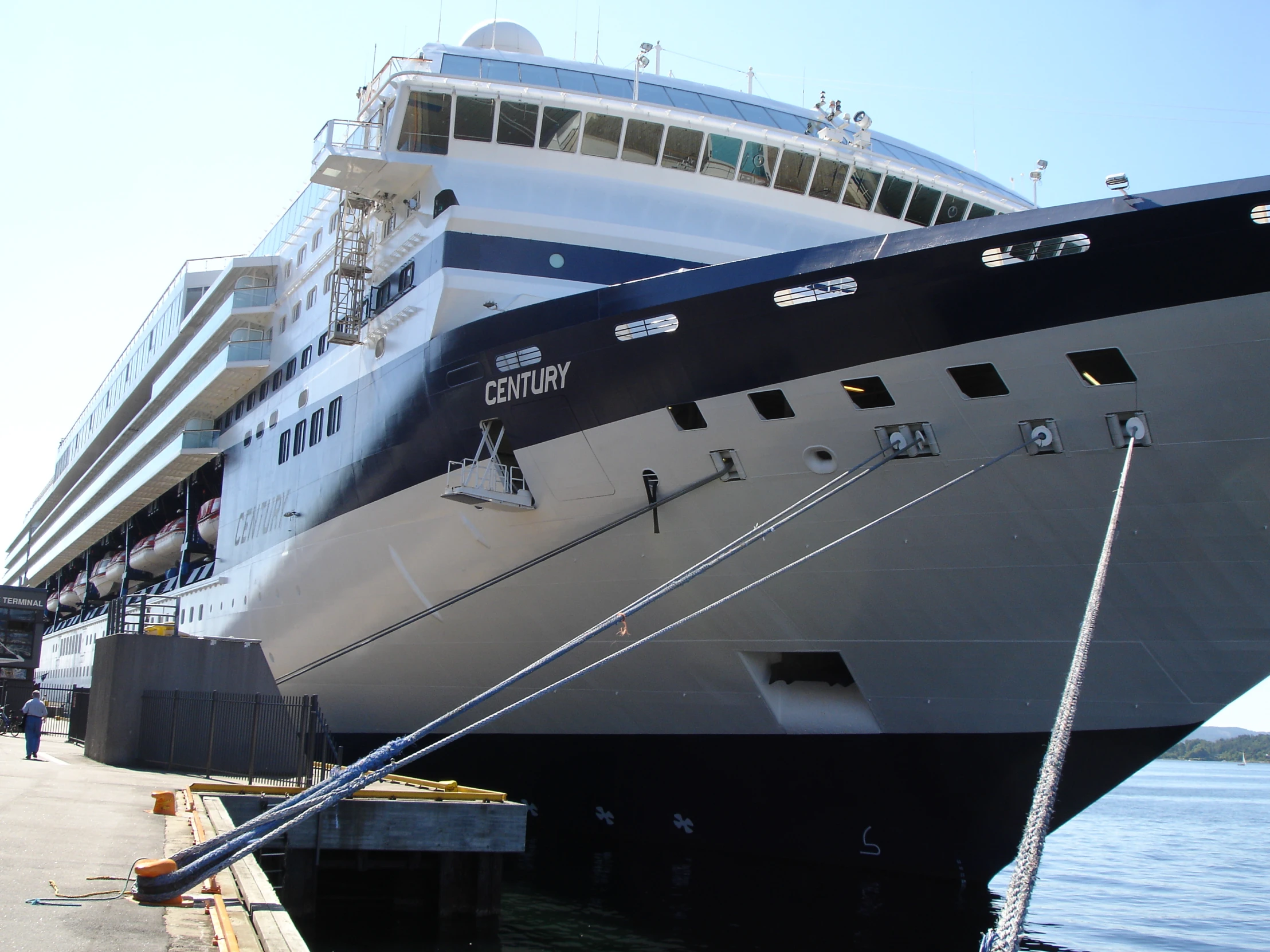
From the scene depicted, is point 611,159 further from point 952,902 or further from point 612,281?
point 952,902

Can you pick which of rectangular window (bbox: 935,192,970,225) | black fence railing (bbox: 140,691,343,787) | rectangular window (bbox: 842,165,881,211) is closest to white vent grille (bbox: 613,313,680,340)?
rectangular window (bbox: 842,165,881,211)

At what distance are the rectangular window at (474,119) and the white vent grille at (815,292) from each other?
8068 millimetres

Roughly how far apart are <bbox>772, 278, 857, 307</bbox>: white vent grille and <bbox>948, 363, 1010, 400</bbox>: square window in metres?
1.23

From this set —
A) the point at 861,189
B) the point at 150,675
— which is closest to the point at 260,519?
the point at 150,675

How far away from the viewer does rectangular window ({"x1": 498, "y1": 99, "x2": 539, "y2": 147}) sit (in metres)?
17.2

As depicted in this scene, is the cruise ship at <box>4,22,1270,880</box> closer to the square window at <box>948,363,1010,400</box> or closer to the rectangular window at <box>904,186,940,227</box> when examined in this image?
the square window at <box>948,363,1010,400</box>

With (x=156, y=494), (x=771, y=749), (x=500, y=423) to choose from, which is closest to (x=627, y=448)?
(x=500, y=423)

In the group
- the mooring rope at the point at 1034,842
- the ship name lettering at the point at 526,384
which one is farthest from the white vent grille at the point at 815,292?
the mooring rope at the point at 1034,842

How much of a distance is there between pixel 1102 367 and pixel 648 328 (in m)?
4.51

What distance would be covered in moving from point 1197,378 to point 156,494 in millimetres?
29191

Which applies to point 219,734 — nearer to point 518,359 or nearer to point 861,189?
point 518,359

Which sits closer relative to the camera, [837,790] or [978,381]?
[978,381]

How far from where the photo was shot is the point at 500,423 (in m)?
13.8

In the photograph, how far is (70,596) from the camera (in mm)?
49906
